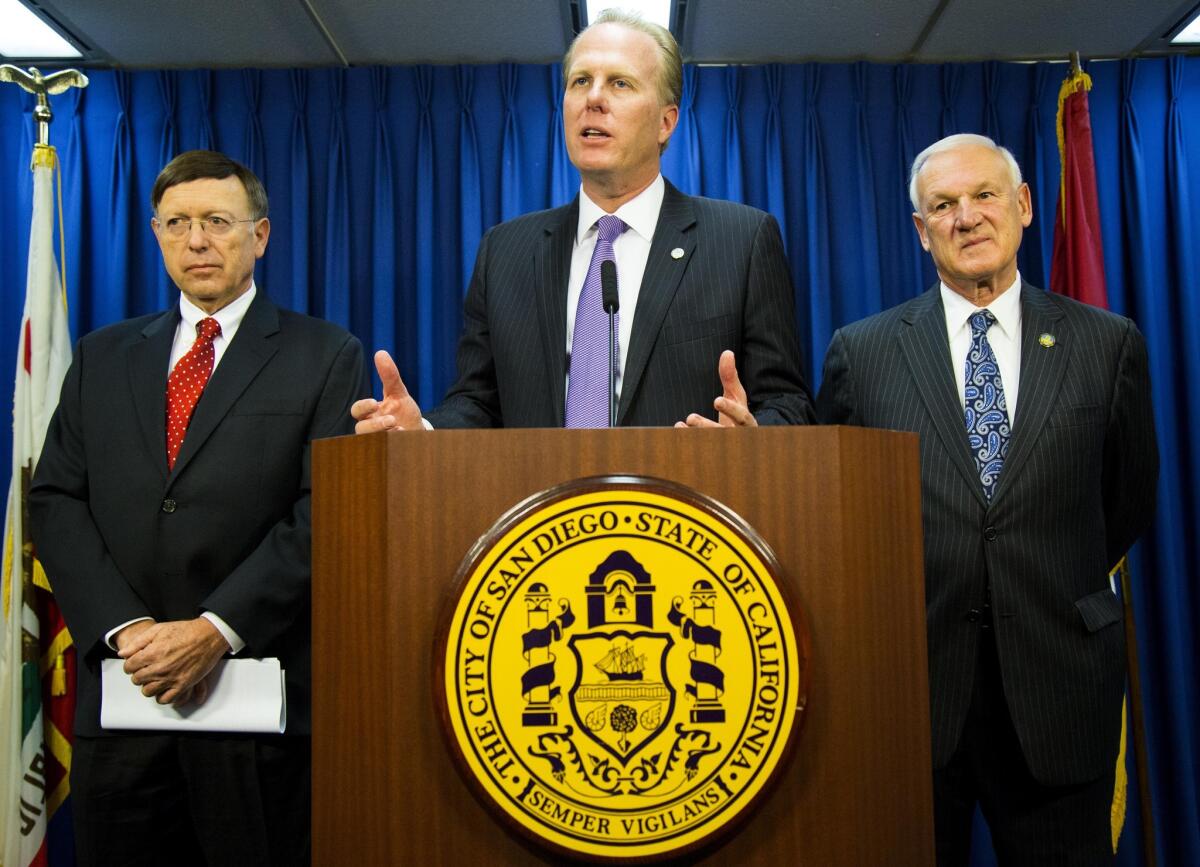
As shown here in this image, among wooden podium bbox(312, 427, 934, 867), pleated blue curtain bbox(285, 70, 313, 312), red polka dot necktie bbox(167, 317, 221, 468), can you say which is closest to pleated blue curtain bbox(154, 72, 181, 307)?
pleated blue curtain bbox(285, 70, 313, 312)

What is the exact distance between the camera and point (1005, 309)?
207 centimetres

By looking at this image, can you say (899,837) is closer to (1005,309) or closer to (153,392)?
(1005,309)

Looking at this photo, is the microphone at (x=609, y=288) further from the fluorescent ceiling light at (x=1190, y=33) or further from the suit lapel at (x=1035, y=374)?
the fluorescent ceiling light at (x=1190, y=33)

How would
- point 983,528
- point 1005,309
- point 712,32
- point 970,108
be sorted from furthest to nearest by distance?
point 970,108 < point 712,32 < point 1005,309 < point 983,528

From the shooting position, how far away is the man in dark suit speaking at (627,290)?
1643mm

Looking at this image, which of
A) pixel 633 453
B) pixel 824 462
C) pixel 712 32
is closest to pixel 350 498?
pixel 633 453

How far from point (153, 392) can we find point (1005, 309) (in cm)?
177

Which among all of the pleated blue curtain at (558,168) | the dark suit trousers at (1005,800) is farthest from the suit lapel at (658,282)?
the pleated blue curtain at (558,168)

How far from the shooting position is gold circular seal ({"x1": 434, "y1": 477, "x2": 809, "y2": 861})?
0.95 metres

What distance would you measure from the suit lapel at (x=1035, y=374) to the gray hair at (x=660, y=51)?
0.80 m

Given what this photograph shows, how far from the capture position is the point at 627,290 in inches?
68.6

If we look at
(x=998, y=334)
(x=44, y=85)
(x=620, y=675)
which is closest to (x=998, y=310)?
(x=998, y=334)

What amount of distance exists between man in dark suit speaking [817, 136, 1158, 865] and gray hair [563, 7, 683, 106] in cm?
64

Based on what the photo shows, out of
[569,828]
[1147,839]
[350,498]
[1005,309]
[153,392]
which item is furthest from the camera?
[1147,839]
